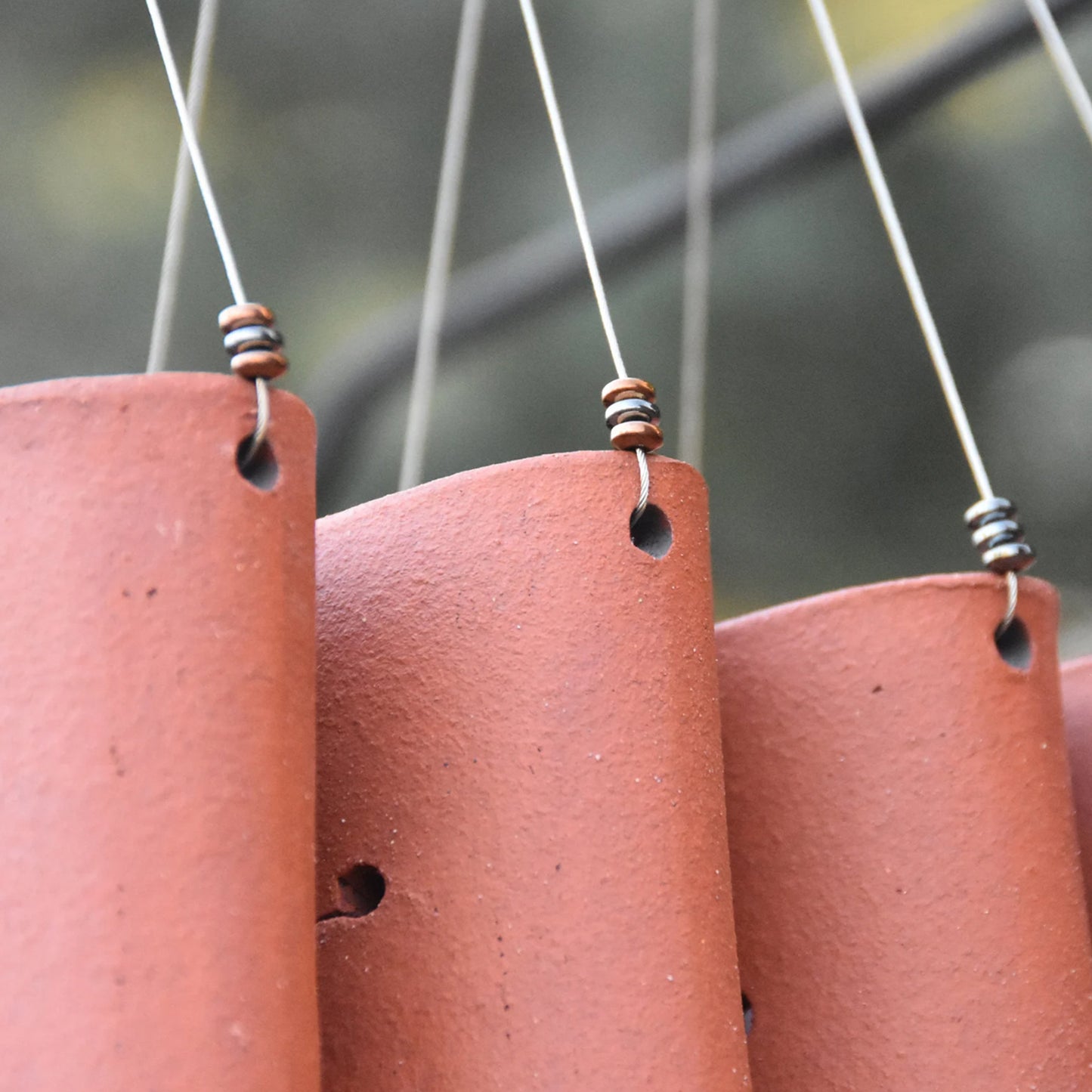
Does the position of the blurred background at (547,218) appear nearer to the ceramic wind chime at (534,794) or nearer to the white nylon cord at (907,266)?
the white nylon cord at (907,266)

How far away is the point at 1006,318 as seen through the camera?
8.45 feet

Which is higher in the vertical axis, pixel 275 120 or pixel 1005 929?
pixel 275 120

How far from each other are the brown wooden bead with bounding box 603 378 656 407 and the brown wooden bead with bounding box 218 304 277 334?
112 millimetres

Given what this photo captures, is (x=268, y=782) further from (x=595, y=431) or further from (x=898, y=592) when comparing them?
(x=595, y=431)

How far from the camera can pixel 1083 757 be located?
0.60 meters

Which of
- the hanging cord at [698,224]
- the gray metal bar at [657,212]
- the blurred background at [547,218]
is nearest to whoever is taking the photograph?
the hanging cord at [698,224]

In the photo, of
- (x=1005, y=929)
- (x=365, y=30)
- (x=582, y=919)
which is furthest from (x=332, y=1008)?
(x=365, y=30)

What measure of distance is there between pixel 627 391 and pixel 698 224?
0.86 meters

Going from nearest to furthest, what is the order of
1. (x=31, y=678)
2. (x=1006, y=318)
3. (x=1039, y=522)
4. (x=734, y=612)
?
(x=31, y=678)
(x=1006, y=318)
(x=1039, y=522)
(x=734, y=612)

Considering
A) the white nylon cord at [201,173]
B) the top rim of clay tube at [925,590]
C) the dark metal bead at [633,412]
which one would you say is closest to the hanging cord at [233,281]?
the white nylon cord at [201,173]

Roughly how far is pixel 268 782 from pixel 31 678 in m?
0.07

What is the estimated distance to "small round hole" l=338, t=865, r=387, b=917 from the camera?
47 cm

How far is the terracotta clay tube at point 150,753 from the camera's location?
364 millimetres

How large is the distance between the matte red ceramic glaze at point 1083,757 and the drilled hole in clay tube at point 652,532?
0.78 feet
